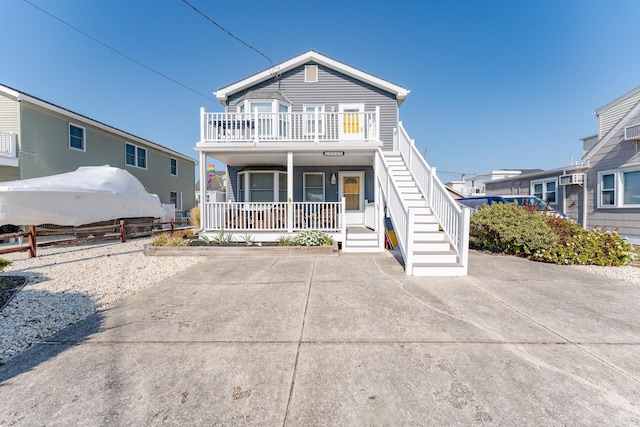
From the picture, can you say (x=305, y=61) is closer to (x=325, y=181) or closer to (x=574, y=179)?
(x=325, y=181)

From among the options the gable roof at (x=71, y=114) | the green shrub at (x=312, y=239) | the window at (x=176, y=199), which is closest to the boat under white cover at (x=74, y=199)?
the gable roof at (x=71, y=114)

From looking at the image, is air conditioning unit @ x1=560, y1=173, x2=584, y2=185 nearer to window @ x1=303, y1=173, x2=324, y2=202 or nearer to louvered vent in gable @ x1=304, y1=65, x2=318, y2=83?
window @ x1=303, y1=173, x2=324, y2=202

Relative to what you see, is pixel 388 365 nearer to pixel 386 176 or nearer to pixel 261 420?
pixel 261 420

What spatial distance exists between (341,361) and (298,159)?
768 centimetres

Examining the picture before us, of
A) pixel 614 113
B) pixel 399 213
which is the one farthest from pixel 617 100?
pixel 399 213

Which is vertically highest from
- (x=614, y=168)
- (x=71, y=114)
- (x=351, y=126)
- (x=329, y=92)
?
(x=329, y=92)

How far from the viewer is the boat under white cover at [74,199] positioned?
623 centimetres

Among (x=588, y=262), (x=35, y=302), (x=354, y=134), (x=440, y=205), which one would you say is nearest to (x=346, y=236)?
(x=440, y=205)

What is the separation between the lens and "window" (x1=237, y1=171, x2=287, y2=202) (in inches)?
404

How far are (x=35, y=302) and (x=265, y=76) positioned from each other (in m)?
10.2

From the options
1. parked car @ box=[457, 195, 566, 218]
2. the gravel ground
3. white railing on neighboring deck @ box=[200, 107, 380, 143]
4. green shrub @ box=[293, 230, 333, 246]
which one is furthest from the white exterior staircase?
parked car @ box=[457, 195, 566, 218]

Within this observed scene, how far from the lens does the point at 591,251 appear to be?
233 inches

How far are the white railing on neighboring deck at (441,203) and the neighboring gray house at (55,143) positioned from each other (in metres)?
14.8

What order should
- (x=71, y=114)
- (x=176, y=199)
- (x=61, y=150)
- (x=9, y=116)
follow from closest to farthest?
(x=9, y=116) → (x=61, y=150) → (x=71, y=114) → (x=176, y=199)
